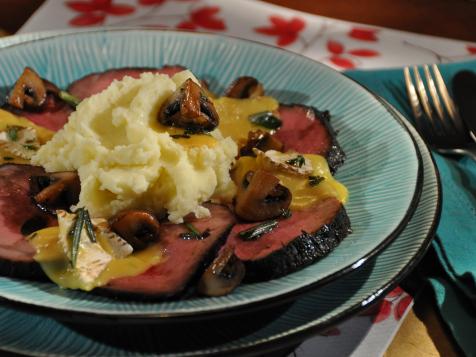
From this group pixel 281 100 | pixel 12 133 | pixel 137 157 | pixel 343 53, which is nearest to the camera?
pixel 137 157

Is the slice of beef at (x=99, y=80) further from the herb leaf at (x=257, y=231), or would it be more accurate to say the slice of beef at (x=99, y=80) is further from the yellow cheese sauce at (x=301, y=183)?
the herb leaf at (x=257, y=231)

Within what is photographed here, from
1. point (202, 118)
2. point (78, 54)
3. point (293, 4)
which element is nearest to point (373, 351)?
point (202, 118)

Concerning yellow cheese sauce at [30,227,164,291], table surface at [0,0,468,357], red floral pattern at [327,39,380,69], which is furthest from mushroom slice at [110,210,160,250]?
table surface at [0,0,468,357]

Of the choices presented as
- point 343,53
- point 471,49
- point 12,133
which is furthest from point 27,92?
point 471,49

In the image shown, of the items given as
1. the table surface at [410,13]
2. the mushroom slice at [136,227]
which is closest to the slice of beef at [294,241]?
the mushroom slice at [136,227]

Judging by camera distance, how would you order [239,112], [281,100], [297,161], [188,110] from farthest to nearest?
[281,100] → [239,112] → [297,161] → [188,110]

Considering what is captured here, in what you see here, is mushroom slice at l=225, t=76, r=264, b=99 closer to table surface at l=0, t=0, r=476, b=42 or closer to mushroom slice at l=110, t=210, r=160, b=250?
mushroom slice at l=110, t=210, r=160, b=250

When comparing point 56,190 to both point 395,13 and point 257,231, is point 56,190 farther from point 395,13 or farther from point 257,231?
point 395,13
